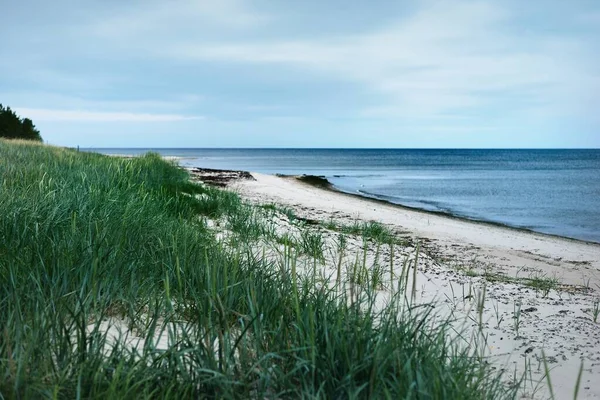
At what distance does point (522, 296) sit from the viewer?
5.74m

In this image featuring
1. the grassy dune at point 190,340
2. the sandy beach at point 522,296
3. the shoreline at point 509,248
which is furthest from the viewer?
the shoreline at point 509,248

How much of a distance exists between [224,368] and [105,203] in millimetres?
4148

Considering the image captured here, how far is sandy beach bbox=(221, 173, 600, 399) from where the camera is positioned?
3.71 metres

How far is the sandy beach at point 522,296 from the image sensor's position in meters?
3.71

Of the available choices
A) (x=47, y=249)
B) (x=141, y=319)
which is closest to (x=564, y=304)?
(x=141, y=319)

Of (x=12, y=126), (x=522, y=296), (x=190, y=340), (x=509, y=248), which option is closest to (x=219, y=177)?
(x=12, y=126)

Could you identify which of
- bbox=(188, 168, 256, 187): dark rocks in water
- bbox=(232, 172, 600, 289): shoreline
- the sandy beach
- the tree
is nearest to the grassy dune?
the sandy beach

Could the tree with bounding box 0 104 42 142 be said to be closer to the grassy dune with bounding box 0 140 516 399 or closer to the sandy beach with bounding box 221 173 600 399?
the sandy beach with bounding box 221 173 600 399

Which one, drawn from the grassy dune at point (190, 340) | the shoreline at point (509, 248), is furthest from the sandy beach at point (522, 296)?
the grassy dune at point (190, 340)

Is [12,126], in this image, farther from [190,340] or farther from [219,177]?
[190,340]

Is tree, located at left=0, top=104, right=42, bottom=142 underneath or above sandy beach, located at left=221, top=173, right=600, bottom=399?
above

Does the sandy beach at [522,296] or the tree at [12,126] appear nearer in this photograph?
the sandy beach at [522,296]

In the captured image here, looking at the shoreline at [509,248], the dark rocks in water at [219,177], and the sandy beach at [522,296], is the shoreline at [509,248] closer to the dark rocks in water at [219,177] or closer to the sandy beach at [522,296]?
the sandy beach at [522,296]

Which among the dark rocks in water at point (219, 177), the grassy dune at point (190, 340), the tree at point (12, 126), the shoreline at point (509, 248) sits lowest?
the shoreline at point (509, 248)
